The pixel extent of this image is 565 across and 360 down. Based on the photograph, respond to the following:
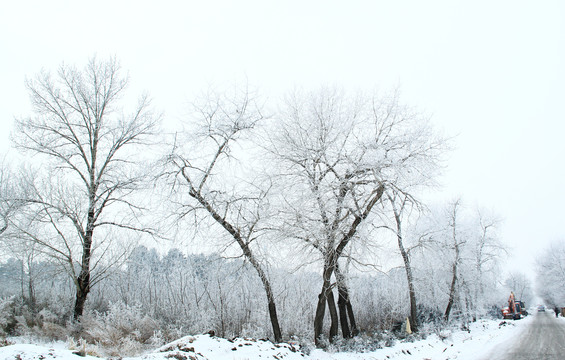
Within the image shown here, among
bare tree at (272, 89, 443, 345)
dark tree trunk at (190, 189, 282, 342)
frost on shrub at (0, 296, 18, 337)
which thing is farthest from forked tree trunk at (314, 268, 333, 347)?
frost on shrub at (0, 296, 18, 337)

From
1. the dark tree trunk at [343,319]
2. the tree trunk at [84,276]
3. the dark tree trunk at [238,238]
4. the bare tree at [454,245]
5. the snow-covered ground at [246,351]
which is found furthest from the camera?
the bare tree at [454,245]

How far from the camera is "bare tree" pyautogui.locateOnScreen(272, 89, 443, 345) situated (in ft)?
31.6

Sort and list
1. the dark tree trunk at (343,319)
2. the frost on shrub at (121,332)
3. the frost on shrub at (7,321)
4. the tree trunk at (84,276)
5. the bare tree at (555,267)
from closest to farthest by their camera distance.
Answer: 1. the frost on shrub at (121,332)
2. the frost on shrub at (7,321)
3. the dark tree trunk at (343,319)
4. the tree trunk at (84,276)
5. the bare tree at (555,267)

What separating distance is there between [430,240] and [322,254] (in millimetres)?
7939

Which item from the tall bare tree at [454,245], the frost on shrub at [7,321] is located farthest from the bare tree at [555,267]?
the frost on shrub at [7,321]

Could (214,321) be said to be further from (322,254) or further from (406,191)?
(406,191)

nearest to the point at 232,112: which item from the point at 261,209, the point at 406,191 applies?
the point at 261,209

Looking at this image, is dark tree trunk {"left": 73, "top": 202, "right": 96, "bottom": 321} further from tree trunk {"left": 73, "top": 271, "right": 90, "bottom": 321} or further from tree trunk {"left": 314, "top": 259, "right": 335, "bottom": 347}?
tree trunk {"left": 314, "top": 259, "right": 335, "bottom": 347}

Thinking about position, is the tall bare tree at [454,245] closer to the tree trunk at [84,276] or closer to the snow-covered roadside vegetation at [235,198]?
the snow-covered roadside vegetation at [235,198]

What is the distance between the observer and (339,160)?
1030 centimetres

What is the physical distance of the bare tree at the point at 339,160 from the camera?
9.64m

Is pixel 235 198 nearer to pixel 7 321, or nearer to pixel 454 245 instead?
pixel 7 321

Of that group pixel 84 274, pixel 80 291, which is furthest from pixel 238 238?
pixel 80 291

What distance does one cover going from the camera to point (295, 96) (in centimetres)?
1116
